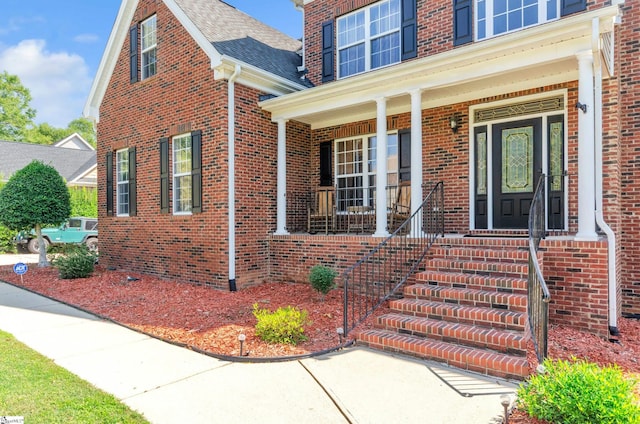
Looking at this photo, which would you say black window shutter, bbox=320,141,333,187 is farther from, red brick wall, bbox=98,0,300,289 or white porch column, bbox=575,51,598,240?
white porch column, bbox=575,51,598,240

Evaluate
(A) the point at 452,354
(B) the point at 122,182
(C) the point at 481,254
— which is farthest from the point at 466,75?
(B) the point at 122,182

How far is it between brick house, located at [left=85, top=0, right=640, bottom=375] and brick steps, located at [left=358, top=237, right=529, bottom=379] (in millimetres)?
99

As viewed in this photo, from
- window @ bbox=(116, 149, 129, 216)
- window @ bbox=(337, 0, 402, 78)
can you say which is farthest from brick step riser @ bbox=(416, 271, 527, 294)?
window @ bbox=(116, 149, 129, 216)

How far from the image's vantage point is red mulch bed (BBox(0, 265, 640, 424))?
15.2ft

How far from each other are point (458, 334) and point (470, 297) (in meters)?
0.68

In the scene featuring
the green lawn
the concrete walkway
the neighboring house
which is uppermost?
the neighboring house

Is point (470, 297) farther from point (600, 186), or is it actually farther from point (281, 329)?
point (600, 186)

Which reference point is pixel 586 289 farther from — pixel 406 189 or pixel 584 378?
pixel 406 189

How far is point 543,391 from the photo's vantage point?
2812 millimetres

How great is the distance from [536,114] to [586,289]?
3312 millimetres

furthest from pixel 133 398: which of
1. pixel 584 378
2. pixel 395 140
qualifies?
pixel 395 140

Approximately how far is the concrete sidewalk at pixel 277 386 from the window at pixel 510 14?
6.39 meters

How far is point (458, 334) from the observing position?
4.39 meters

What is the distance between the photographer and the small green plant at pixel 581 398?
2480 mm
